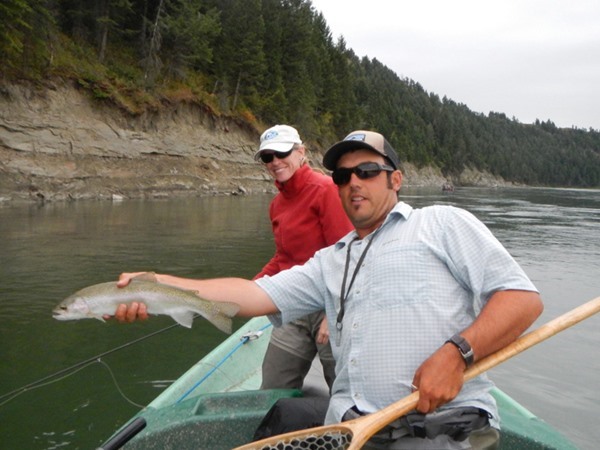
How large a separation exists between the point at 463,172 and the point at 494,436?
141 m

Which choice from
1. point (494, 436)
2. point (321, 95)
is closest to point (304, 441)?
point (494, 436)

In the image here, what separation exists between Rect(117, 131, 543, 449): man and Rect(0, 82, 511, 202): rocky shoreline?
27.2m

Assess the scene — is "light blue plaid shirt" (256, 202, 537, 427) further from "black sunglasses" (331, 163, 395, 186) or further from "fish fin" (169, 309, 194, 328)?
"fish fin" (169, 309, 194, 328)

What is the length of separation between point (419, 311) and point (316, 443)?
80 centimetres

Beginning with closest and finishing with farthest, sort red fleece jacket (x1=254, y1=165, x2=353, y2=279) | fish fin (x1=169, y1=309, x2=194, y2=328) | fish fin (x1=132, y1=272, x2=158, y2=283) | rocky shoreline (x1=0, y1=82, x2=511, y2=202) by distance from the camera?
fish fin (x1=132, y1=272, x2=158, y2=283)
fish fin (x1=169, y1=309, x2=194, y2=328)
red fleece jacket (x1=254, y1=165, x2=353, y2=279)
rocky shoreline (x1=0, y1=82, x2=511, y2=202)

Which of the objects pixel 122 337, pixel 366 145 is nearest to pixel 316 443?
pixel 366 145

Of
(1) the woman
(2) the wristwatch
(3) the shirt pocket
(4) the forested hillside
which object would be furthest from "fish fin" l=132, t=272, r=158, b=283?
(4) the forested hillside

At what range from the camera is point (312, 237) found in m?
4.25

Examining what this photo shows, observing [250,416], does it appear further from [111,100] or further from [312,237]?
[111,100]

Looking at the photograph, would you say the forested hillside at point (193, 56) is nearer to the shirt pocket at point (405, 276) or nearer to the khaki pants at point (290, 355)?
the khaki pants at point (290, 355)

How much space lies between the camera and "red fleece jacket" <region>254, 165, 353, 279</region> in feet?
13.6


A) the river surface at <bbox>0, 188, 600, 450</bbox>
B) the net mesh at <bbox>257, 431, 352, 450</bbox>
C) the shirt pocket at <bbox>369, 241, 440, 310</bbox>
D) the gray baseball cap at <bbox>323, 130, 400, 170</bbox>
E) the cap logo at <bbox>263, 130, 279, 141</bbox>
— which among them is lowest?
the river surface at <bbox>0, 188, 600, 450</bbox>

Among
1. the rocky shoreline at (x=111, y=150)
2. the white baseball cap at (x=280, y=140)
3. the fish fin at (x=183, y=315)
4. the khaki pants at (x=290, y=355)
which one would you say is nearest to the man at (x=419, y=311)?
the fish fin at (x=183, y=315)

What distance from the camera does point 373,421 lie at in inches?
91.7
